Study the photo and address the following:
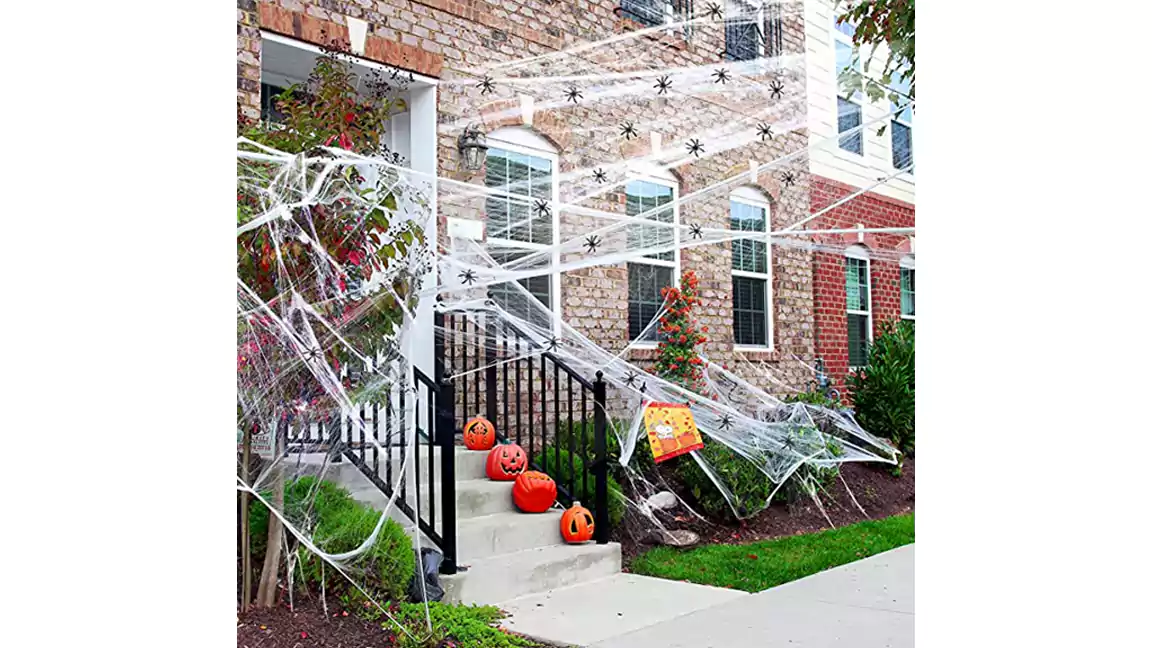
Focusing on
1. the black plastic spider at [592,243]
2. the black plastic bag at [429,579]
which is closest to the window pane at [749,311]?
the black plastic spider at [592,243]

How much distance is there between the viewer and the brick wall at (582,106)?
572 centimetres

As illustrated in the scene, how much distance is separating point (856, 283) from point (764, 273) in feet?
5.80

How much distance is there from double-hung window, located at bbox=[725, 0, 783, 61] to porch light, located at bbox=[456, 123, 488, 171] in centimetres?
164

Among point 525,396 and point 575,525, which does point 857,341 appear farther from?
point 575,525

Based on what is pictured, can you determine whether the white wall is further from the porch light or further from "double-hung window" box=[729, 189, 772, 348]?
the porch light

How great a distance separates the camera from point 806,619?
14.8ft

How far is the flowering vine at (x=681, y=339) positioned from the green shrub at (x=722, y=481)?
711 millimetres

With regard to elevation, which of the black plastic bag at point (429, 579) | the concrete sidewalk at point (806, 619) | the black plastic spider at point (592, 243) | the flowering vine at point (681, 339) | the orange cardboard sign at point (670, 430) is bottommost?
the concrete sidewalk at point (806, 619)

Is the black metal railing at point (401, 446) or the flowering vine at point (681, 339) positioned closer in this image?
the black metal railing at point (401, 446)

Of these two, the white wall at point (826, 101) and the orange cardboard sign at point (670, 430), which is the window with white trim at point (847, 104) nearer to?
the white wall at point (826, 101)

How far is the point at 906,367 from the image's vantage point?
955 centimetres

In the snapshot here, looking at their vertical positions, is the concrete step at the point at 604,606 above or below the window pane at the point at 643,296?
below

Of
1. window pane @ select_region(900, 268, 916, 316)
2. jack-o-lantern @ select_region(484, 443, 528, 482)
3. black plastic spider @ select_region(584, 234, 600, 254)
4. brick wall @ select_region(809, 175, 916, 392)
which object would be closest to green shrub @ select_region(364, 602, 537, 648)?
jack-o-lantern @ select_region(484, 443, 528, 482)

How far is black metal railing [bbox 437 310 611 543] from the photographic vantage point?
19.3ft
